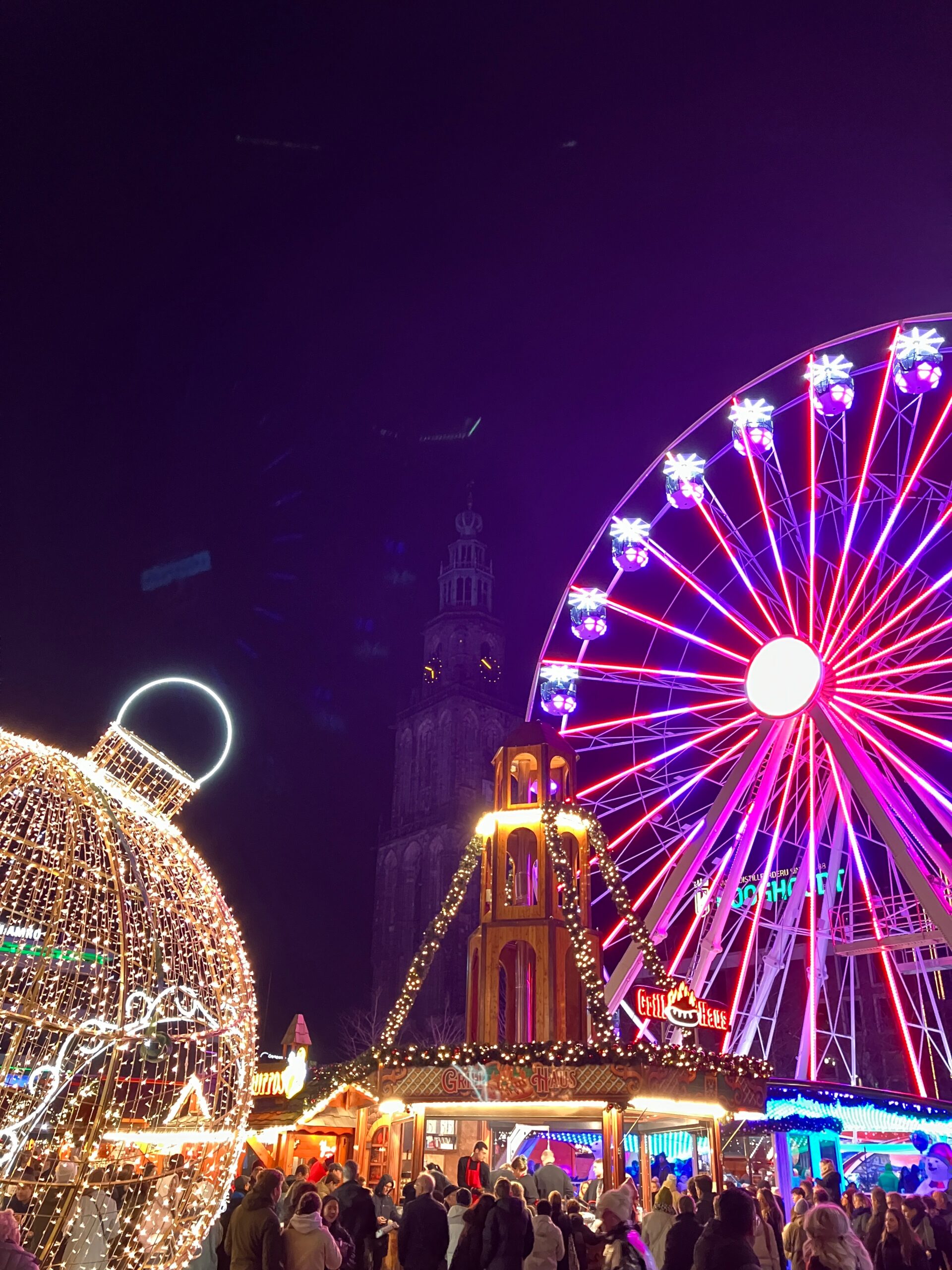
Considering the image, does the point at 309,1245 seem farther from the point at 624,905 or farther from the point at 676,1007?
the point at 624,905

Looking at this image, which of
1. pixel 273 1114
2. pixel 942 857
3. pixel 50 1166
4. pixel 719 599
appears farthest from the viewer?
pixel 719 599

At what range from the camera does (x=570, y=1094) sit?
15.7m

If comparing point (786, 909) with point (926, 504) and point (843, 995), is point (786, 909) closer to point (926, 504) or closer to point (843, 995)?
point (926, 504)

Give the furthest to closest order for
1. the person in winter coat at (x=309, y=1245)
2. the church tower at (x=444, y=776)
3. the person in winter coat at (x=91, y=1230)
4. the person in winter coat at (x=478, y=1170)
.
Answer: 1. the church tower at (x=444, y=776)
2. the person in winter coat at (x=478, y=1170)
3. the person in winter coat at (x=309, y=1245)
4. the person in winter coat at (x=91, y=1230)

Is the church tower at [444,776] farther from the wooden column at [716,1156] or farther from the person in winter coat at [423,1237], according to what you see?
the person in winter coat at [423,1237]

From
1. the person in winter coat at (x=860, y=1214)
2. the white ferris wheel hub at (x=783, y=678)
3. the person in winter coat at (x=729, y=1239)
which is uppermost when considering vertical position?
the white ferris wheel hub at (x=783, y=678)

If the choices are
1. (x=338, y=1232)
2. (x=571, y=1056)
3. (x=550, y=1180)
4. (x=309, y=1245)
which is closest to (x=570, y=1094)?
(x=571, y=1056)

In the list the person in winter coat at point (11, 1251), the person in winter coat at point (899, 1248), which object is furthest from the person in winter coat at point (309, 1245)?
the person in winter coat at point (899, 1248)

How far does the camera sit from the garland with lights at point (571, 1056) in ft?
51.4

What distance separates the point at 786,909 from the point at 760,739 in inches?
212

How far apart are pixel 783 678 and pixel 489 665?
5578 cm

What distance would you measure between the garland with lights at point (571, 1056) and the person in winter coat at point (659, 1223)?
18.0 feet

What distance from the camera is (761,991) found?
23.5 meters

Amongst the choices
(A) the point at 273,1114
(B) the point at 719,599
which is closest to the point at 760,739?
(B) the point at 719,599
